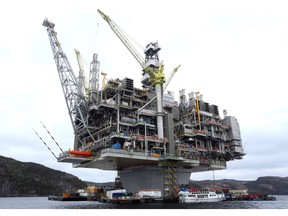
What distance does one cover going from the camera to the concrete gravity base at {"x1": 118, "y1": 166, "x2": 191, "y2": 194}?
77375 mm

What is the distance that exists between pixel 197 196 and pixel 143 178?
15.1m

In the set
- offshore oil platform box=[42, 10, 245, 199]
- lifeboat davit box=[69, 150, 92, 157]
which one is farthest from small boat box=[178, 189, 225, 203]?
lifeboat davit box=[69, 150, 92, 157]

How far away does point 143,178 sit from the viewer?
78.7m

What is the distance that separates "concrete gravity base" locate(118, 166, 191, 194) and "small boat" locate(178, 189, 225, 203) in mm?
Result: 6819

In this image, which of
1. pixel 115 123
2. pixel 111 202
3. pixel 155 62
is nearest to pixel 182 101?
pixel 155 62

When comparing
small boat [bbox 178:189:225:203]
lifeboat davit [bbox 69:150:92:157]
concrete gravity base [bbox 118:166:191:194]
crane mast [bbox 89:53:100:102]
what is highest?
crane mast [bbox 89:53:100:102]

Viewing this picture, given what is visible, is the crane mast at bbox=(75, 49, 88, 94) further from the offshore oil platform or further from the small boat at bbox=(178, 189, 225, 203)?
the small boat at bbox=(178, 189, 225, 203)

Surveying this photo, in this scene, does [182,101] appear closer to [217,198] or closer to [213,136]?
[213,136]

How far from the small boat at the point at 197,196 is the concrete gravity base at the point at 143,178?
22.4ft

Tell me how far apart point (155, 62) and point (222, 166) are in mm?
38523

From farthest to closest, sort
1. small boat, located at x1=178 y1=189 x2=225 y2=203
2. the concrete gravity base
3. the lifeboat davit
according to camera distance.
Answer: the concrete gravity base → small boat, located at x1=178 y1=189 x2=225 y2=203 → the lifeboat davit

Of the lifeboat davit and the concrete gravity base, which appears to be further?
the concrete gravity base

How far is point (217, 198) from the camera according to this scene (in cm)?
8156

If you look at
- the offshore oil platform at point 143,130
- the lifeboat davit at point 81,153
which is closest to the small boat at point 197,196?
the offshore oil platform at point 143,130
